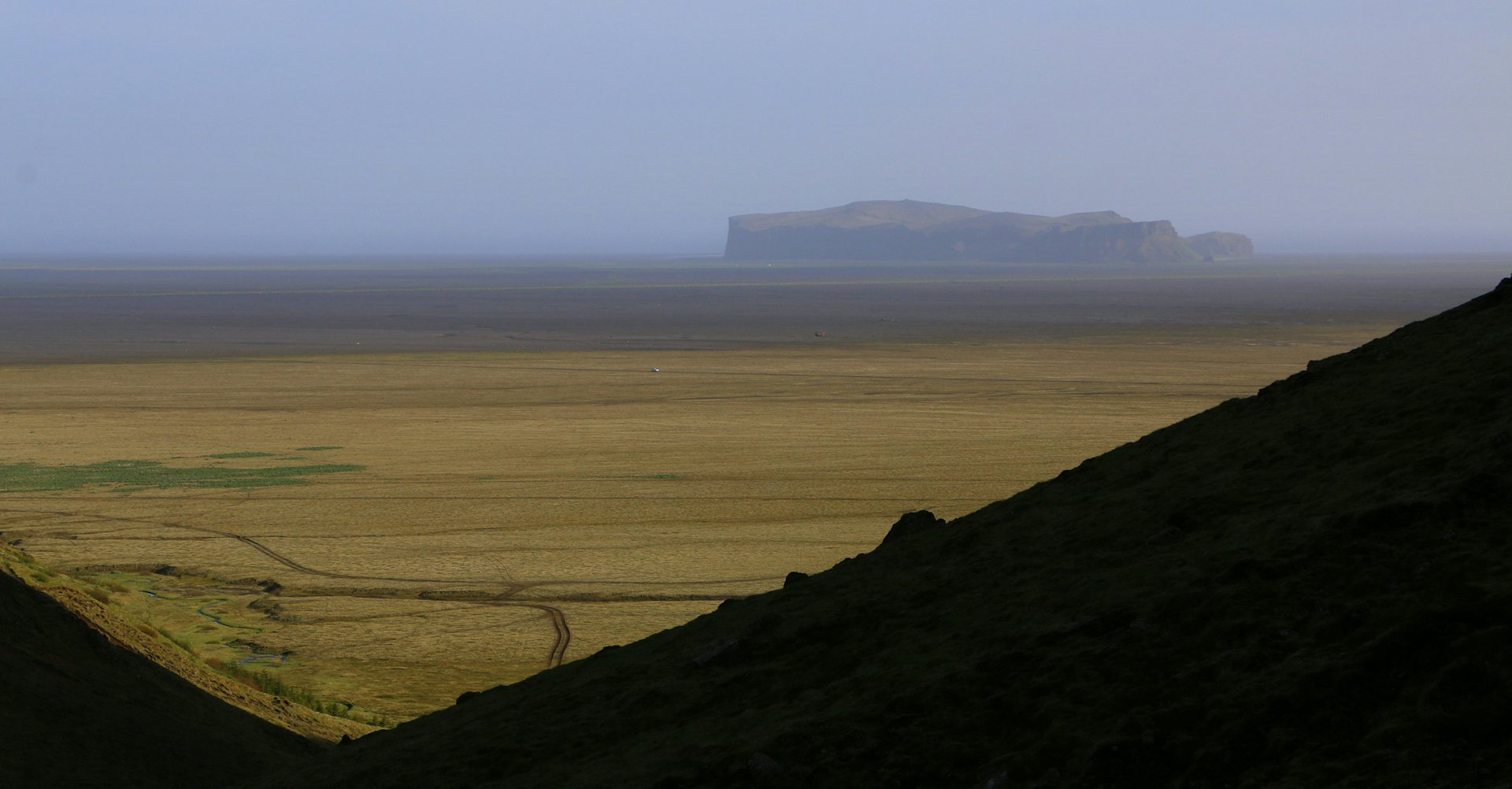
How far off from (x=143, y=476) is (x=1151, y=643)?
29081 millimetres

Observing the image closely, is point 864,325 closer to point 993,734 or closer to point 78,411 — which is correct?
point 78,411

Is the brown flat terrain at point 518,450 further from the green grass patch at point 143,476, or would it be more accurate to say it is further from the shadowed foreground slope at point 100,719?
the shadowed foreground slope at point 100,719

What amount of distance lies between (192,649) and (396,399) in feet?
101

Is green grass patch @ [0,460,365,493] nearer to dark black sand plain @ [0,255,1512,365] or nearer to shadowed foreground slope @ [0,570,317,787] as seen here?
shadowed foreground slope @ [0,570,317,787]

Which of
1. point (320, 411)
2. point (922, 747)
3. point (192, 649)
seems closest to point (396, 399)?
point (320, 411)

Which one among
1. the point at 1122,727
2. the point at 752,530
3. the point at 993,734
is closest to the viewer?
the point at 1122,727

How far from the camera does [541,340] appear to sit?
7344 centimetres

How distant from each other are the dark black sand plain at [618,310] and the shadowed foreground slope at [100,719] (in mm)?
54775

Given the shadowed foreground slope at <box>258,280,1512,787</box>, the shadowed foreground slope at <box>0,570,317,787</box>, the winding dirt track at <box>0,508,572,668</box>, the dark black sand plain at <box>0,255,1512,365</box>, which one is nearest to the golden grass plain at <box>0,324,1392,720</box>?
the winding dirt track at <box>0,508,572,668</box>

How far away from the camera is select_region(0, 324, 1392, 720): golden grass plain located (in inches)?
742

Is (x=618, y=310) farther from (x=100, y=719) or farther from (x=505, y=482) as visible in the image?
(x=100, y=719)

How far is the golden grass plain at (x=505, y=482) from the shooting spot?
18844 mm

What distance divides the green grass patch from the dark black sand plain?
31959 millimetres

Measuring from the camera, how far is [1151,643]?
22.0 ft
